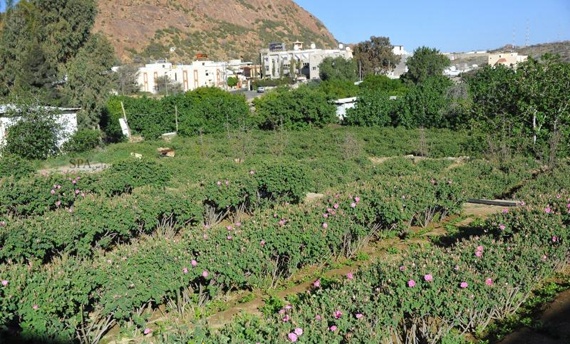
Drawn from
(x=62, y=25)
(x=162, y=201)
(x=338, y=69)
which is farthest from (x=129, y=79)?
(x=162, y=201)

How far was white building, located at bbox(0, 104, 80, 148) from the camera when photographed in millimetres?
21505

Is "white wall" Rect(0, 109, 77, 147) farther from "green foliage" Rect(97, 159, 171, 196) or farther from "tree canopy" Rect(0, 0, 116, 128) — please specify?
"green foliage" Rect(97, 159, 171, 196)

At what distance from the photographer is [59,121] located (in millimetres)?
23594

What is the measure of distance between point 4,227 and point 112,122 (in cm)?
2283

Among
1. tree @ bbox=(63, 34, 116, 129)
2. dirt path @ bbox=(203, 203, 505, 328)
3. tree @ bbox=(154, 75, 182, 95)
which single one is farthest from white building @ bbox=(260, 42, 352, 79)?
dirt path @ bbox=(203, 203, 505, 328)

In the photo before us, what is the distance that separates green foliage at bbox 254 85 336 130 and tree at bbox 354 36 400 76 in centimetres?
3814

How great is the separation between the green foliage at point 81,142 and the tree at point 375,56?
4459cm

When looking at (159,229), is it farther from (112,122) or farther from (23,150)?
(112,122)

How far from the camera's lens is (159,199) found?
9.12 meters

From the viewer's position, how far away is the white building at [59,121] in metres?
21.5

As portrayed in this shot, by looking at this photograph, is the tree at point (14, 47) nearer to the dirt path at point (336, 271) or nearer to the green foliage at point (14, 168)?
the green foliage at point (14, 168)

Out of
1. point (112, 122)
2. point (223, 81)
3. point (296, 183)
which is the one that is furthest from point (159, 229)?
point (223, 81)

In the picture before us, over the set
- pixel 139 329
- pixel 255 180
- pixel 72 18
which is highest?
pixel 72 18

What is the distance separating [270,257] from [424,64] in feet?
142
